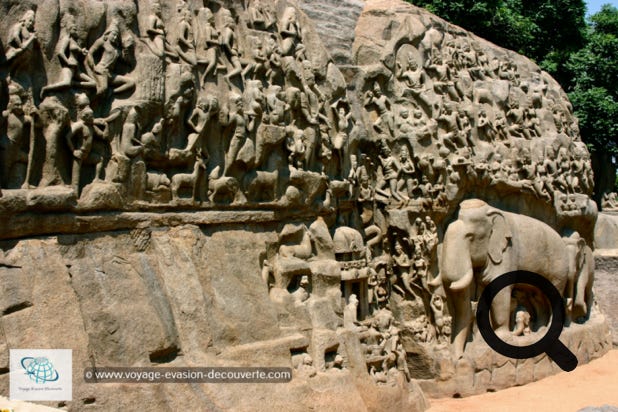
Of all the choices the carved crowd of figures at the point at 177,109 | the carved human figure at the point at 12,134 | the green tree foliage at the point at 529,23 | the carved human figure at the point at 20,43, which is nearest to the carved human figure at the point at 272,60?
the carved crowd of figures at the point at 177,109

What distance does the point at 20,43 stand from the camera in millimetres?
8398

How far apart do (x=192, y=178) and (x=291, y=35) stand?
2.90 metres

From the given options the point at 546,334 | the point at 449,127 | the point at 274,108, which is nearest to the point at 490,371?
the point at 546,334

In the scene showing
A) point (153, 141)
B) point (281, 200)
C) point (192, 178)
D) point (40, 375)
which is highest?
point (153, 141)

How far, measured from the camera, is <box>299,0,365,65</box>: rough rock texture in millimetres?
12992

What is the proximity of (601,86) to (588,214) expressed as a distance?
27.1 feet

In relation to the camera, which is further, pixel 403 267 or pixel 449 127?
pixel 449 127

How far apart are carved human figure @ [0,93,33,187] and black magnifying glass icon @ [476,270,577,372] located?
7966 millimetres

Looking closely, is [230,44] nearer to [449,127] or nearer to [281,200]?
[281,200]

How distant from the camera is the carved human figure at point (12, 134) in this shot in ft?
27.2

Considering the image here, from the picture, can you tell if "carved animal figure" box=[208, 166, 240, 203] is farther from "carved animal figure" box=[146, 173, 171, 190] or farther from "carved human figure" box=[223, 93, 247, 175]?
"carved animal figure" box=[146, 173, 171, 190]

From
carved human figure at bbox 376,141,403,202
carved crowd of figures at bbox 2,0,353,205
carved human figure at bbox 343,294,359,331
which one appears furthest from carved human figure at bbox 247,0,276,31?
carved human figure at bbox 343,294,359,331

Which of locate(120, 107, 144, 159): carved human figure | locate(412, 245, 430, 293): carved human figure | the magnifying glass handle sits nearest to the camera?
locate(120, 107, 144, 159): carved human figure

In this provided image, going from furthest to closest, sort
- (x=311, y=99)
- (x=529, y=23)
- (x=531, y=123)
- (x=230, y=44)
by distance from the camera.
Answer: (x=529, y=23), (x=531, y=123), (x=311, y=99), (x=230, y=44)
